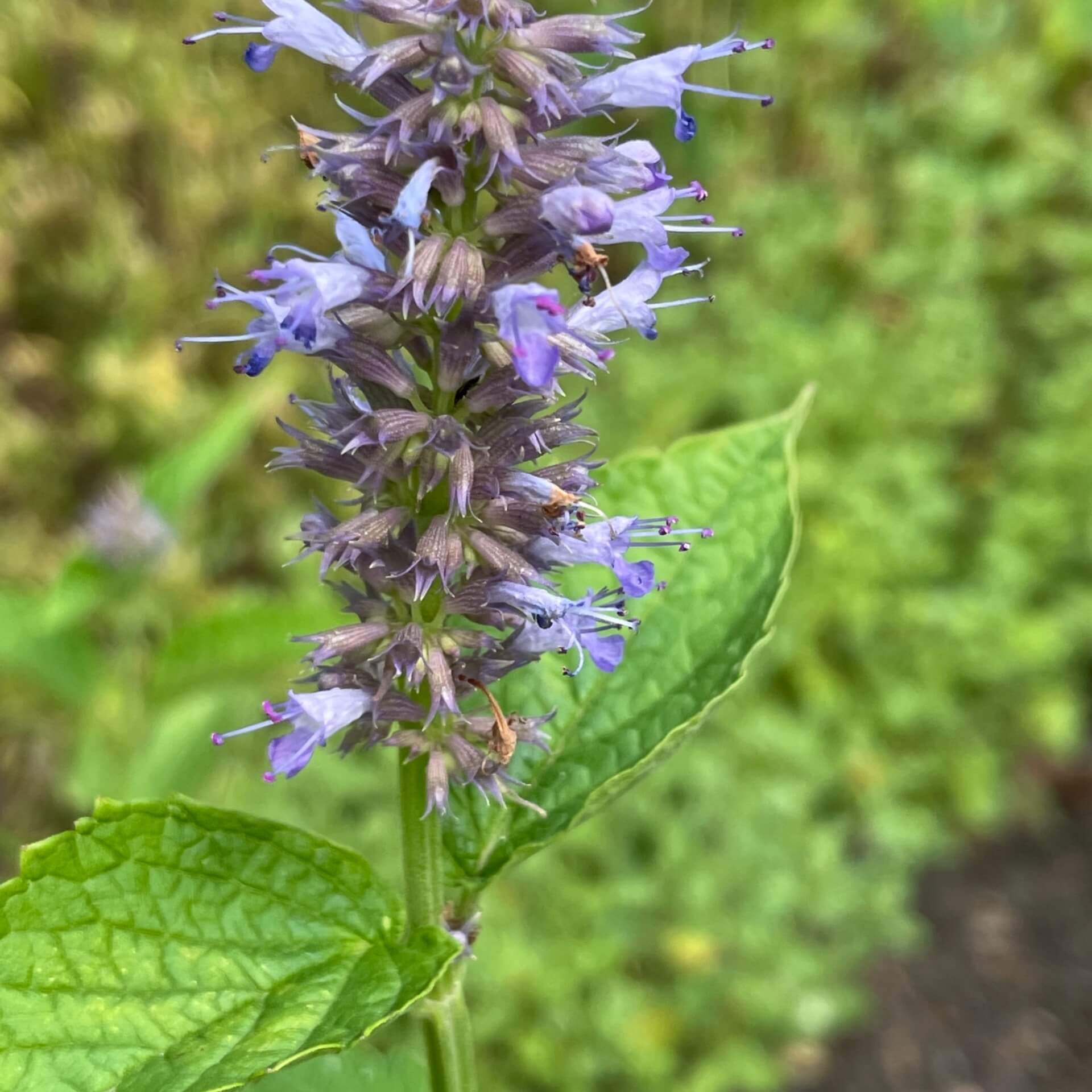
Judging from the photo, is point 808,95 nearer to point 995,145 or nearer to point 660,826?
point 995,145

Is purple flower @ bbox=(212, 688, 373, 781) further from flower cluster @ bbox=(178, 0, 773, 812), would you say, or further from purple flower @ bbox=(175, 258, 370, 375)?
purple flower @ bbox=(175, 258, 370, 375)

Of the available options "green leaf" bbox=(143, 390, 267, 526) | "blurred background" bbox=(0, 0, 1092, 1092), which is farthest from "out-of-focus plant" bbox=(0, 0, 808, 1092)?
"blurred background" bbox=(0, 0, 1092, 1092)

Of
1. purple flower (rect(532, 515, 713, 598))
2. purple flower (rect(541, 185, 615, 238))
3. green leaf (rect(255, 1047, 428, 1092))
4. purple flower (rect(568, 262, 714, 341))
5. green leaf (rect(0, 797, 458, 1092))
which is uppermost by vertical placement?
purple flower (rect(541, 185, 615, 238))

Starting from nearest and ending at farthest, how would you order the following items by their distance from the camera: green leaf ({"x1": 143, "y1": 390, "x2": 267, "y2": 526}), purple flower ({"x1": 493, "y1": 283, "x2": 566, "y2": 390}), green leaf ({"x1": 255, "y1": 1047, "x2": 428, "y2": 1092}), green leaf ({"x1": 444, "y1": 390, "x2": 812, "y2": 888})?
purple flower ({"x1": 493, "y1": 283, "x2": 566, "y2": 390})
green leaf ({"x1": 444, "y1": 390, "x2": 812, "y2": 888})
green leaf ({"x1": 255, "y1": 1047, "x2": 428, "y2": 1092})
green leaf ({"x1": 143, "y1": 390, "x2": 267, "y2": 526})

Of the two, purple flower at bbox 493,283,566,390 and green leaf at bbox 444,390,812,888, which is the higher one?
purple flower at bbox 493,283,566,390

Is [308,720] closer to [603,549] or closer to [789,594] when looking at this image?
[603,549]

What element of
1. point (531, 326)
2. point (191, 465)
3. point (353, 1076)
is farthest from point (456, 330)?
point (191, 465)

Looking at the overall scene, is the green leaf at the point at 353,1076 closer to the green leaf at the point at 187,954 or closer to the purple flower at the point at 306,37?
the green leaf at the point at 187,954
